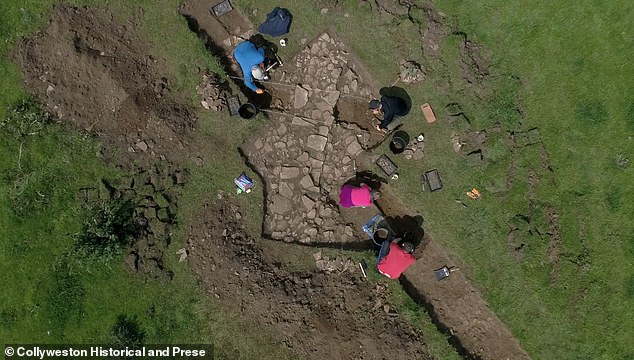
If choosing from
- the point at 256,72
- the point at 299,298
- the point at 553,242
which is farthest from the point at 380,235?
the point at 256,72

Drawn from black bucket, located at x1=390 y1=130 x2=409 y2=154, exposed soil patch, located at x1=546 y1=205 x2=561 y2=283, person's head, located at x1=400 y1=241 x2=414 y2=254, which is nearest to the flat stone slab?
black bucket, located at x1=390 y1=130 x2=409 y2=154

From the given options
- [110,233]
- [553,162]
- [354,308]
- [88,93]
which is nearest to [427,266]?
[354,308]

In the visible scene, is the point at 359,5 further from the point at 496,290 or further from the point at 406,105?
the point at 496,290

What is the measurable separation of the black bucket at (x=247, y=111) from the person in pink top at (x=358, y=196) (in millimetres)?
3720

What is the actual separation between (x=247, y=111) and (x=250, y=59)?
158 centimetres

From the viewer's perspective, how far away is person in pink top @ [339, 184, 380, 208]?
553 inches

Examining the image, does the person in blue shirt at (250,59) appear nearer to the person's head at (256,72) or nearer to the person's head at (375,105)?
the person's head at (256,72)

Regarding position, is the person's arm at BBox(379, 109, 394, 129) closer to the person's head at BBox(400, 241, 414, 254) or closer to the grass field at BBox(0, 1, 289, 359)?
the person's head at BBox(400, 241, 414, 254)

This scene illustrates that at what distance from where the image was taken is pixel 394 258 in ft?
45.2

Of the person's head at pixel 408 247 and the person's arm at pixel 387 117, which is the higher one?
the person's arm at pixel 387 117

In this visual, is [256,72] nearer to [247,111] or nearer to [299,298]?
[247,111]

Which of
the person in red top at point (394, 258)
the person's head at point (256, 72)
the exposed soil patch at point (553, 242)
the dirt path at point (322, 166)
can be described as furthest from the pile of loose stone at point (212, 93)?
the exposed soil patch at point (553, 242)

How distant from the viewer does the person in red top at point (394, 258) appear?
13773 millimetres

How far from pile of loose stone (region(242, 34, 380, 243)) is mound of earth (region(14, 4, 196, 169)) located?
2.79 meters
